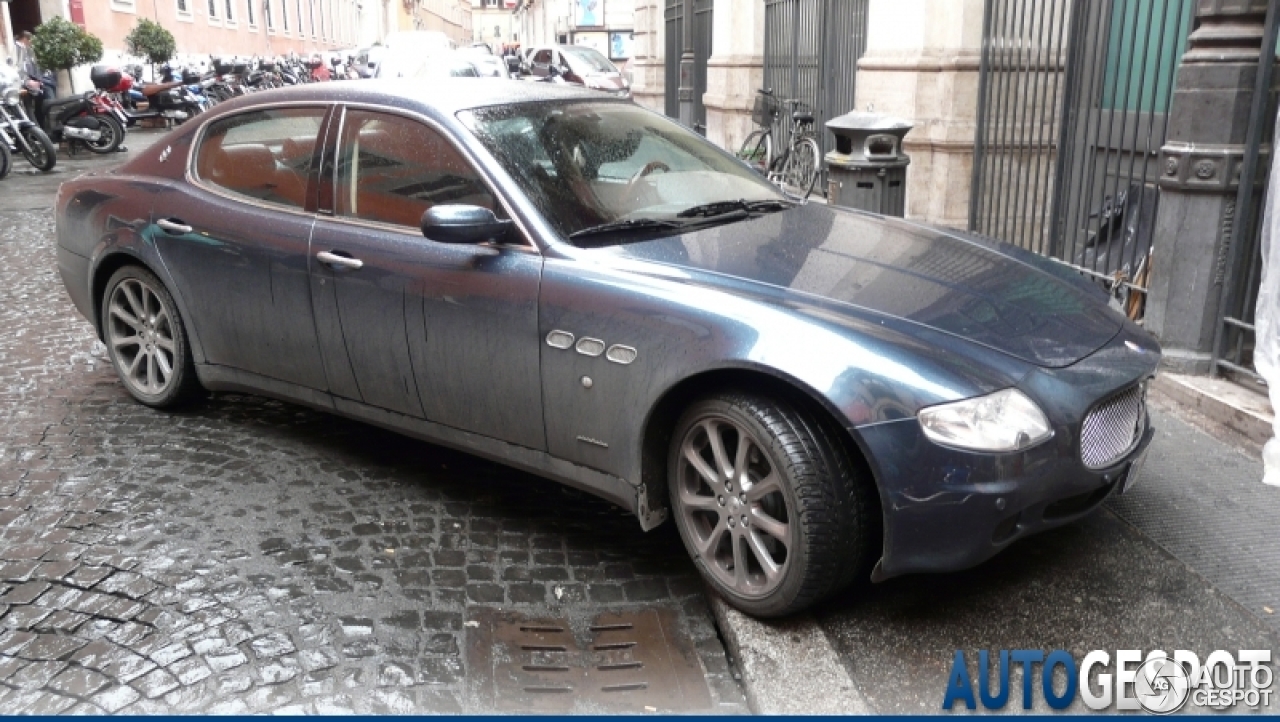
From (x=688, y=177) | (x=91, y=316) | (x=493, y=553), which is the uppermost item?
(x=688, y=177)

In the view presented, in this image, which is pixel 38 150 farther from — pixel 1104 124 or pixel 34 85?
pixel 1104 124

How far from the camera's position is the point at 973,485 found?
289 centimetres

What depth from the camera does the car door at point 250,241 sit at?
435 cm

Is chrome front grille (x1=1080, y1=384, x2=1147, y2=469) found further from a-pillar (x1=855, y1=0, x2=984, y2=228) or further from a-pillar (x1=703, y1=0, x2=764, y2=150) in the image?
a-pillar (x1=703, y1=0, x2=764, y2=150)

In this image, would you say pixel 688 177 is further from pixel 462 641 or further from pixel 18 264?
pixel 18 264

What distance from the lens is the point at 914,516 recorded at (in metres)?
2.93

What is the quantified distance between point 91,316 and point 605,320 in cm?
323

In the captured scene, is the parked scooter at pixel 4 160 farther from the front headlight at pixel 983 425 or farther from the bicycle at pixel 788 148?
the front headlight at pixel 983 425

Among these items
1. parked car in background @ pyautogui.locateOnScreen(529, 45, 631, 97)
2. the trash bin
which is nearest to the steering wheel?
the trash bin

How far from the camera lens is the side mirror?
3.56 metres

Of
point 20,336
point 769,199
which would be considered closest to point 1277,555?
point 769,199

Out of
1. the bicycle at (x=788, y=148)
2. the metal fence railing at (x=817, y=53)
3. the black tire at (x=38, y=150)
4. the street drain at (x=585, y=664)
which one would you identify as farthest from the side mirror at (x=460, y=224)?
the black tire at (x=38, y=150)
